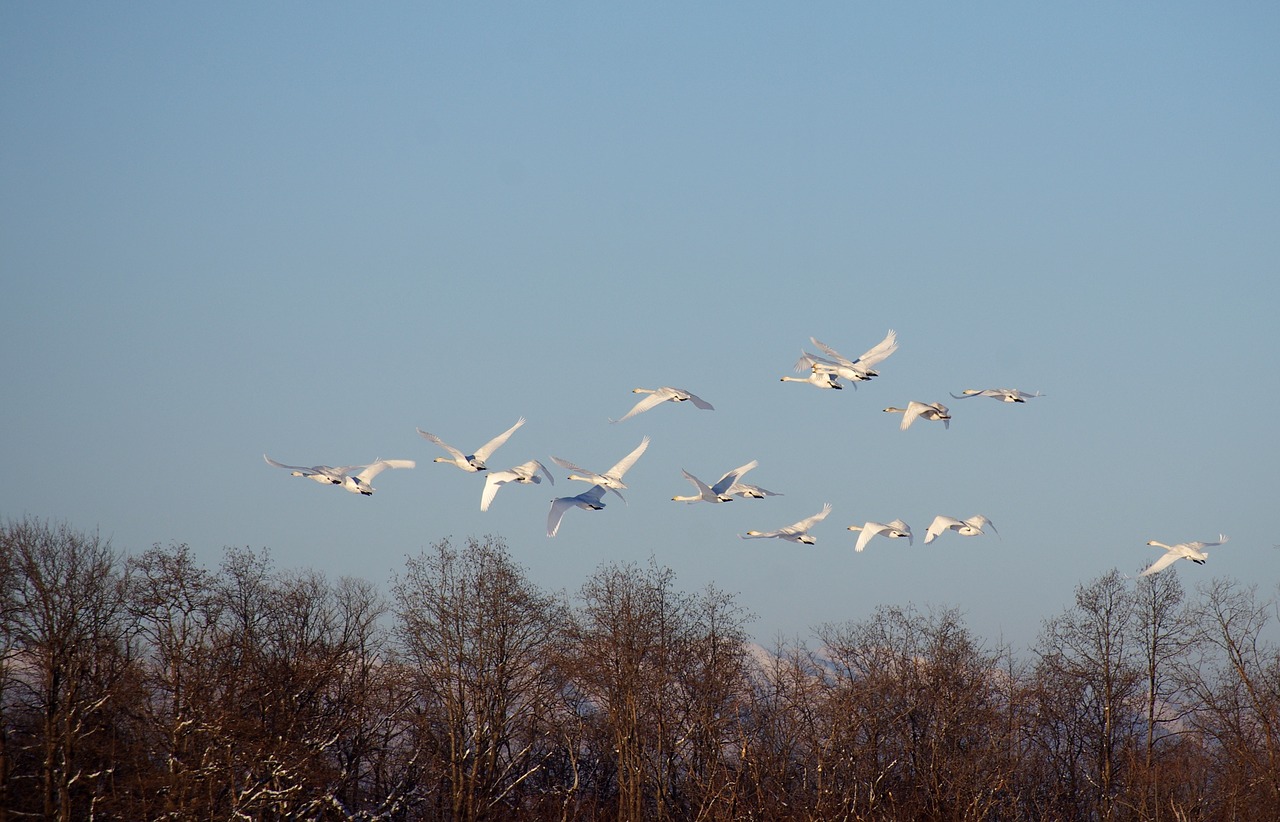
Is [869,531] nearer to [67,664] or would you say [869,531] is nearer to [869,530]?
[869,530]

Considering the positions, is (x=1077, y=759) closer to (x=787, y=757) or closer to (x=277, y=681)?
(x=787, y=757)

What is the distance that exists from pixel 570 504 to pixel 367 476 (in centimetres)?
493

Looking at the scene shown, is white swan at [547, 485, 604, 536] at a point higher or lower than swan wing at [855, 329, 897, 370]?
lower

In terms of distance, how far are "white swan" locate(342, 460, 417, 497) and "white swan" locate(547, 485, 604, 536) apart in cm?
407

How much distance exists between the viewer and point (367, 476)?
1164 inches

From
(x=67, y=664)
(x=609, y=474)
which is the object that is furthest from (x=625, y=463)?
(x=67, y=664)

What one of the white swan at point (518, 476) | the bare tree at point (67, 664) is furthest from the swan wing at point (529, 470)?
the bare tree at point (67, 664)

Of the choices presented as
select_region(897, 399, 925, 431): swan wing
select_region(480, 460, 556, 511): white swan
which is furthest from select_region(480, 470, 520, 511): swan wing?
select_region(897, 399, 925, 431): swan wing

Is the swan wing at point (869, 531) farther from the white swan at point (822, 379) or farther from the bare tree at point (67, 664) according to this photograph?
the bare tree at point (67, 664)

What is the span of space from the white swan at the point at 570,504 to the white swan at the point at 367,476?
407 centimetres

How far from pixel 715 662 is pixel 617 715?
6243 millimetres

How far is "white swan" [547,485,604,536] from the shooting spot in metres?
26.5

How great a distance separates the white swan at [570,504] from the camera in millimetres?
26500

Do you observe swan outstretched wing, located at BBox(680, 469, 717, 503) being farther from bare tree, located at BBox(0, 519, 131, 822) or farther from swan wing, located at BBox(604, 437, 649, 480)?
bare tree, located at BBox(0, 519, 131, 822)
